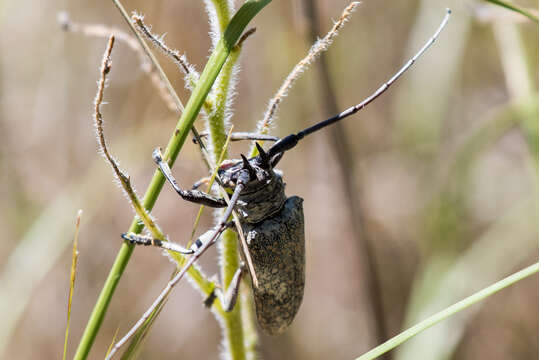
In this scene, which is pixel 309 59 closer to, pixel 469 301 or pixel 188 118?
pixel 188 118

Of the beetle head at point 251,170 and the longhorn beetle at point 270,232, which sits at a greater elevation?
the beetle head at point 251,170

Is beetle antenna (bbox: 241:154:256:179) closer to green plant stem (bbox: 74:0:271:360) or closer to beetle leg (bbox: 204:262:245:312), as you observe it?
beetle leg (bbox: 204:262:245:312)

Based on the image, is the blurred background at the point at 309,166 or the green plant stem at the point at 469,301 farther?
the blurred background at the point at 309,166

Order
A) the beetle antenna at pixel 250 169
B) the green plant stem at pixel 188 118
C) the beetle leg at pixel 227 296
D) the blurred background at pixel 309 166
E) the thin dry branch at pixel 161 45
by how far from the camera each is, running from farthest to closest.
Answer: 1. the blurred background at pixel 309 166
2. the beetle antenna at pixel 250 169
3. the beetle leg at pixel 227 296
4. the thin dry branch at pixel 161 45
5. the green plant stem at pixel 188 118

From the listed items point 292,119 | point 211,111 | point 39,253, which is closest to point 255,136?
point 211,111

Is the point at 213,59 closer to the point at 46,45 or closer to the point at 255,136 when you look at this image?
the point at 255,136

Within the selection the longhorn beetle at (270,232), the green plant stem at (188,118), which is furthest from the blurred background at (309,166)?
the green plant stem at (188,118)

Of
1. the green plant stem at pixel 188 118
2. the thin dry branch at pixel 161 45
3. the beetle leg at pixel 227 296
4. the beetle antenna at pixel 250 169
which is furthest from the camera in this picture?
the beetle antenna at pixel 250 169

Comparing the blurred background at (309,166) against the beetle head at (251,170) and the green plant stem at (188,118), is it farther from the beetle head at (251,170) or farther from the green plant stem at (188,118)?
the green plant stem at (188,118)
